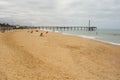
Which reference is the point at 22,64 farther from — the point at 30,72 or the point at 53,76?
the point at 53,76

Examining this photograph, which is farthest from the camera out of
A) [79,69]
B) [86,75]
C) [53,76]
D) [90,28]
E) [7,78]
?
[90,28]

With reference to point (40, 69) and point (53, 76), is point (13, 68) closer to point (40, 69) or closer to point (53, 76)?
point (40, 69)

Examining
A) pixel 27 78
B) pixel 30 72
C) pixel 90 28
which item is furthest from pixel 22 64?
pixel 90 28

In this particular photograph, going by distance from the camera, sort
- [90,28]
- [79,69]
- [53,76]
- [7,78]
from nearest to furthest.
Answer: [7,78], [53,76], [79,69], [90,28]

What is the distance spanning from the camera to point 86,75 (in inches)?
320

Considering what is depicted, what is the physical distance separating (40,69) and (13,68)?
43.5 inches

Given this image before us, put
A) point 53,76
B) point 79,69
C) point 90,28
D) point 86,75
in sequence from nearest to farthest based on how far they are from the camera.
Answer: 1. point 53,76
2. point 86,75
3. point 79,69
4. point 90,28

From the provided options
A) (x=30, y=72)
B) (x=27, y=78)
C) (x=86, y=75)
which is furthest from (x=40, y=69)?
(x=86, y=75)

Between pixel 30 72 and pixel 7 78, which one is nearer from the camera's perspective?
pixel 7 78

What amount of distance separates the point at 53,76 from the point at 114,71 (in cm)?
329

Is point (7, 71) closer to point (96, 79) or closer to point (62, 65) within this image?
point (62, 65)

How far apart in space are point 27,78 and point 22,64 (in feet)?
6.80

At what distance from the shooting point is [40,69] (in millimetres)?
8336

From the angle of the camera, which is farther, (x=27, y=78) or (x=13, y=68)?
(x=13, y=68)
